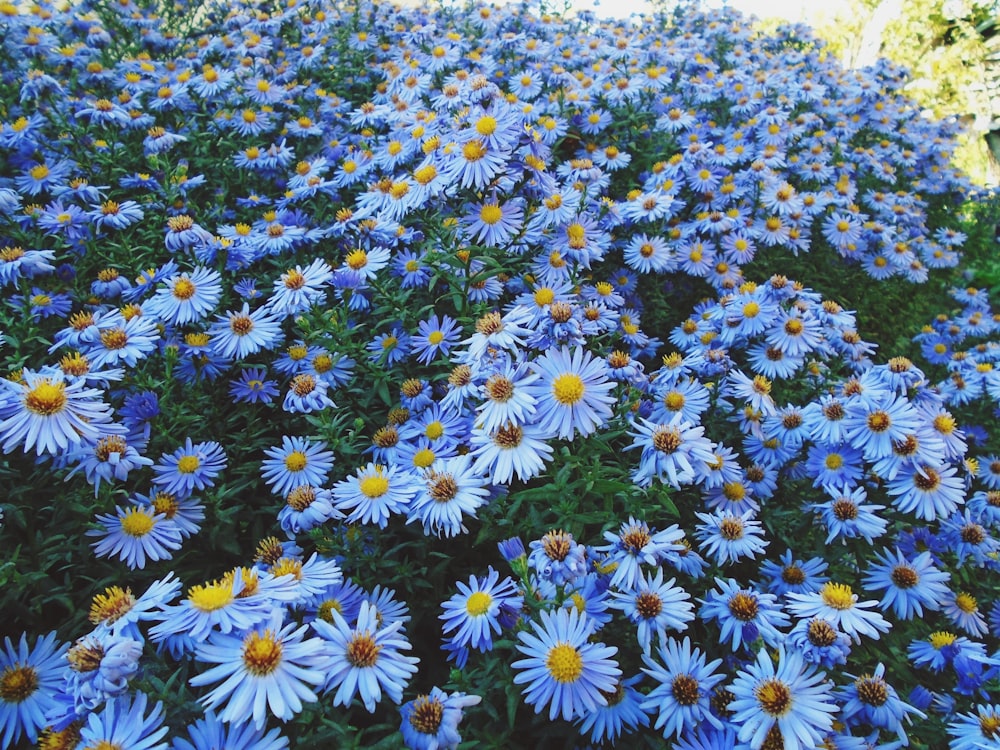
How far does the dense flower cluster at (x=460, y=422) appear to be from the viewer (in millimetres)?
1400

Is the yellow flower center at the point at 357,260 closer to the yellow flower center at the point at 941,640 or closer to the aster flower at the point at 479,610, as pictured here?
the aster flower at the point at 479,610

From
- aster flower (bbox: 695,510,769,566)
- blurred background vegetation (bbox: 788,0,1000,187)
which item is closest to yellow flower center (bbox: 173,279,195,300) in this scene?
aster flower (bbox: 695,510,769,566)

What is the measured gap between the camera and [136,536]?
69.7 inches

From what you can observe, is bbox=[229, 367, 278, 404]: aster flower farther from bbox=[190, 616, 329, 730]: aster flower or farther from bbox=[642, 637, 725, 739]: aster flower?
bbox=[642, 637, 725, 739]: aster flower

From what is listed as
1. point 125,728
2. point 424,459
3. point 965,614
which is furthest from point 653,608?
point 965,614

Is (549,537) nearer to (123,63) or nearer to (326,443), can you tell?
(326,443)

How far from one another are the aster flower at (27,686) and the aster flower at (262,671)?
56cm

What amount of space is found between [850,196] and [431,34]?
2927 millimetres

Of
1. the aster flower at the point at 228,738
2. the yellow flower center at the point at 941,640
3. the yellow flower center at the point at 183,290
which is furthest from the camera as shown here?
the yellow flower center at the point at 183,290

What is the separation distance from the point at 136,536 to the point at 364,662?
0.89 m

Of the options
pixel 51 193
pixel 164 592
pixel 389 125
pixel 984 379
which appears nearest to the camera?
pixel 164 592

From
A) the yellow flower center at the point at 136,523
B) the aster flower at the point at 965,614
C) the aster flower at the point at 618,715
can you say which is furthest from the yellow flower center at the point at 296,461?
the aster flower at the point at 965,614

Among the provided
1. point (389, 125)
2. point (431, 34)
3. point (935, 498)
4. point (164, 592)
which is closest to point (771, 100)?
point (431, 34)

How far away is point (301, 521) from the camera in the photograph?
170cm
